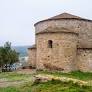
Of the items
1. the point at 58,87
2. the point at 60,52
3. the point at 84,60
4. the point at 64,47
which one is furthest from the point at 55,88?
the point at 84,60

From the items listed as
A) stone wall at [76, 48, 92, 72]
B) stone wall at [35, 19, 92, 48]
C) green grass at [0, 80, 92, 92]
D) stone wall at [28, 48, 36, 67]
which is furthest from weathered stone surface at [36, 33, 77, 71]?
green grass at [0, 80, 92, 92]

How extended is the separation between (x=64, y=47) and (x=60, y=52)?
57 centimetres

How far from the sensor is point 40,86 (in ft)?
57.7

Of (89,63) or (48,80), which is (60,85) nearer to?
(48,80)

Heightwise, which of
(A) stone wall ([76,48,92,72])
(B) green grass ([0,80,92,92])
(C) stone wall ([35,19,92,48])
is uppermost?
(C) stone wall ([35,19,92,48])

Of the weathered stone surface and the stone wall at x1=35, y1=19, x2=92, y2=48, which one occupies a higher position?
the stone wall at x1=35, y1=19, x2=92, y2=48

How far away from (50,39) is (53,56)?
5.18 ft

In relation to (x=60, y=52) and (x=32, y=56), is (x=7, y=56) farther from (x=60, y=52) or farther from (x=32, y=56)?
(x=60, y=52)

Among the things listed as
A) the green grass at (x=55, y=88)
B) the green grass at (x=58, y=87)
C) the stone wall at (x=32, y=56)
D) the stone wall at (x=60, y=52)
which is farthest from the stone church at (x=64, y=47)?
the green grass at (x=58, y=87)

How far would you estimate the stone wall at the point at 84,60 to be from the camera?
27.2 m

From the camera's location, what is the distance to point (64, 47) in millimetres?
26781

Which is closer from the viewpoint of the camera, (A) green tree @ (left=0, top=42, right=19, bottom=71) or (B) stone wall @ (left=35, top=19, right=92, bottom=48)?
(B) stone wall @ (left=35, top=19, right=92, bottom=48)

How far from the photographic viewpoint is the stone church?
26766mm

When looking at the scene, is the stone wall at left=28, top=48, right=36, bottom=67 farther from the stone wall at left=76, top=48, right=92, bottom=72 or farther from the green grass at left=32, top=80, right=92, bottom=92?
the green grass at left=32, top=80, right=92, bottom=92
